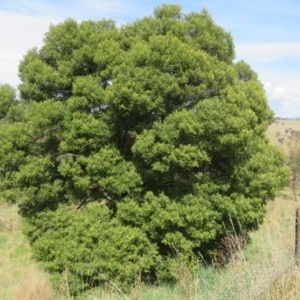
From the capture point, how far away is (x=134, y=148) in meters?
9.77

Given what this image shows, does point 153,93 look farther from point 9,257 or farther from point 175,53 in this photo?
point 9,257

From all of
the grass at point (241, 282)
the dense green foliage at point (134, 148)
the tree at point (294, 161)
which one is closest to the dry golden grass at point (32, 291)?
the grass at point (241, 282)

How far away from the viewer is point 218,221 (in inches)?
429

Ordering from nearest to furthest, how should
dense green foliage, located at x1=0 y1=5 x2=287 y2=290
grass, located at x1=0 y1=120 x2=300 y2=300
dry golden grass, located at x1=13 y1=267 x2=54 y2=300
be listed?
grass, located at x1=0 y1=120 x2=300 y2=300 → dry golden grass, located at x1=13 y1=267 x2=54 y2=300 → dense green foliage, located at x1=0 y1=5 x2=287 y2=290

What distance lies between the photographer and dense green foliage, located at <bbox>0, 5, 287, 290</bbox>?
9.51 m

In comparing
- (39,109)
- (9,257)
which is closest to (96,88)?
(39,109)

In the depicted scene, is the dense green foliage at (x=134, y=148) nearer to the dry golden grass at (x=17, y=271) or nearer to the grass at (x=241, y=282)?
the grass at (x=241, y=282)

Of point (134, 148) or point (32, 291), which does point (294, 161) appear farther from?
point (32, 291)

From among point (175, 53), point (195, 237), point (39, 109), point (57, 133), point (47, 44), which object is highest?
point (47, 44)

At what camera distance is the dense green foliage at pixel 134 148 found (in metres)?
9.51

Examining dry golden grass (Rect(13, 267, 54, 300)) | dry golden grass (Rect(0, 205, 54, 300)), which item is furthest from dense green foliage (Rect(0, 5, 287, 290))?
dry golden grass (Rect(13, 267, 54, 300))

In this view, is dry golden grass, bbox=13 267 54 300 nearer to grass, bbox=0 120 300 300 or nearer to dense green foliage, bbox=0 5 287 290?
grass, bbox=0 120 300 300

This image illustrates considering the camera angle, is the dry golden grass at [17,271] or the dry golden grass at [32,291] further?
the dry golden grass at [17,271]

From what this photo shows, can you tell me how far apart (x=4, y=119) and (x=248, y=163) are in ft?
25.3
